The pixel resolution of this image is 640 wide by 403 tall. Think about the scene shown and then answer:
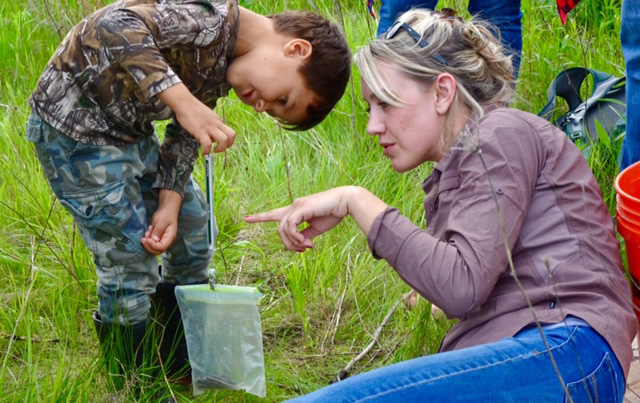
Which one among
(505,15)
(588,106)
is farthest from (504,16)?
(588,106)

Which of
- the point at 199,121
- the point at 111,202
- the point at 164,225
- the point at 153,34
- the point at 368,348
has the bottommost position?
the point at 368,348

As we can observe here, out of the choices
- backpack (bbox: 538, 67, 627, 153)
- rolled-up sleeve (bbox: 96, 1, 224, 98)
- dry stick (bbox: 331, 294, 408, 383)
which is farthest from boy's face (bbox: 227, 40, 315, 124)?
backpack (bbox: 538, 67, 627, 153)

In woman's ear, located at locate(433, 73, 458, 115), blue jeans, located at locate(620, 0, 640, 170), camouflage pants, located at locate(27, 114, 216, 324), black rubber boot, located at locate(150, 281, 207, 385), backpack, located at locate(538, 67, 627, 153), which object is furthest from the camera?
backpack, located at locate(538, 67, 627, 153)

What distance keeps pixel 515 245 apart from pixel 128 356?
1201 mm

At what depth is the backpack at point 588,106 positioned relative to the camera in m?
3.35

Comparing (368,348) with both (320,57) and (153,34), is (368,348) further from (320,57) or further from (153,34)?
(153,34)

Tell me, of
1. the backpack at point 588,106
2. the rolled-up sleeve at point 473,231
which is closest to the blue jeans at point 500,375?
the rolled-up sleeve at point 473,231

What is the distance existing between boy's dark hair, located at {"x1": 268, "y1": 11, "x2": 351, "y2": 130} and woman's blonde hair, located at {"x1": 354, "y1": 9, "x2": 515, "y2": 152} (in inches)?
17.1

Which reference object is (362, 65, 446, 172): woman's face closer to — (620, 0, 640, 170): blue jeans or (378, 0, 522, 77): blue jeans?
(620, 0, 640, 170): blue jeans

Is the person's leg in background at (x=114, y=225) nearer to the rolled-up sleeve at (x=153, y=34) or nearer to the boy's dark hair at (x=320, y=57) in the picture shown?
the rolled-up sleeve at (x=153, y=34)

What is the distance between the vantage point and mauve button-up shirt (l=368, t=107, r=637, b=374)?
180 centimetres

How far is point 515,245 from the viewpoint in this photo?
1887 mm

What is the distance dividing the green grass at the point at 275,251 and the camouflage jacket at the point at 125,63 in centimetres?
50

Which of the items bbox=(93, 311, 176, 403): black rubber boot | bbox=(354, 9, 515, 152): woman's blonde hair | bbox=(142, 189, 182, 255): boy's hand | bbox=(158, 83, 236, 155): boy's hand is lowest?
bbox=(93, 311, 176, 403): black rubber boot
